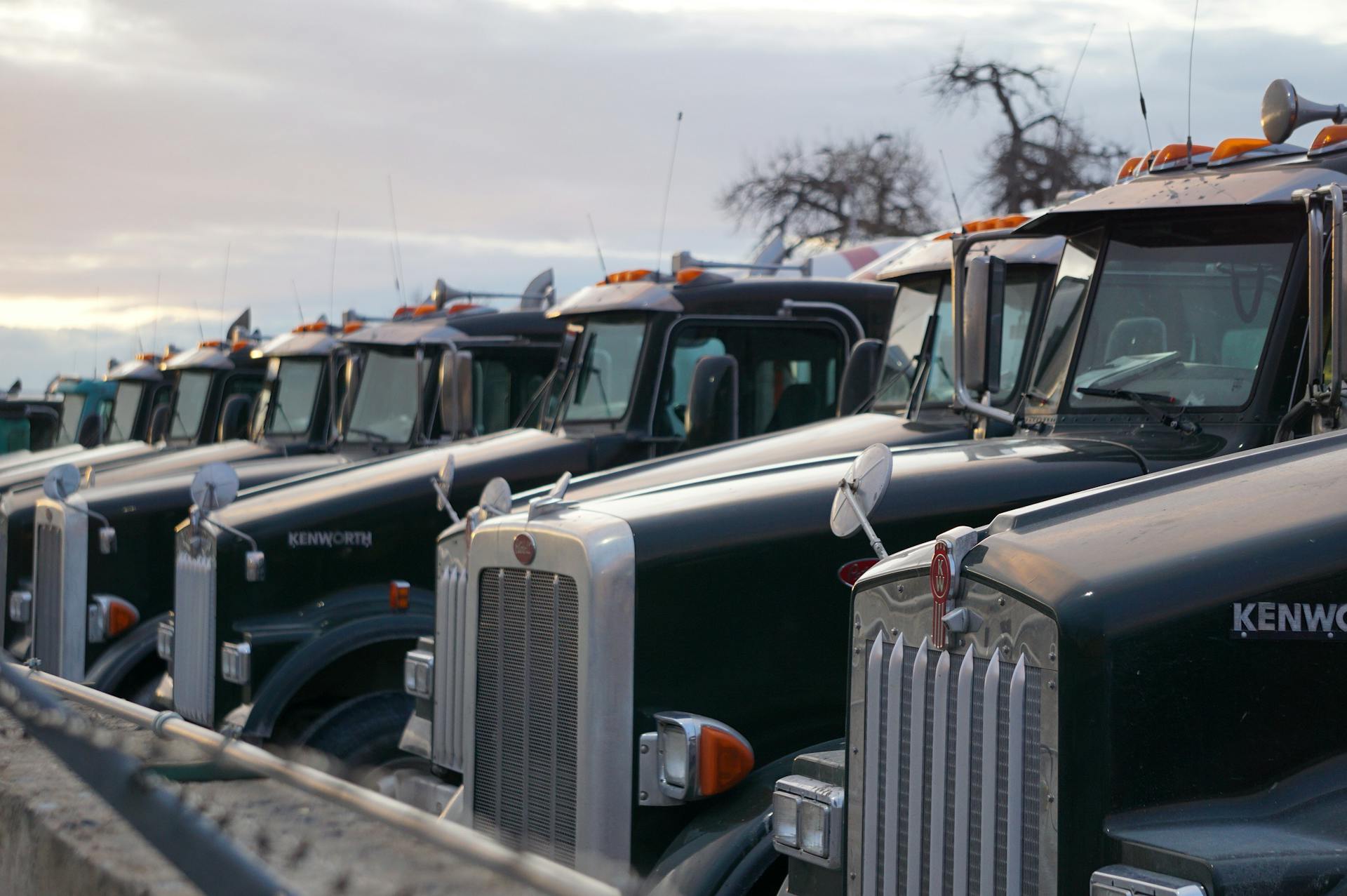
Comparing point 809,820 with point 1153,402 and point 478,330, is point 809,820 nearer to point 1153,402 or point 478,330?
point 1153,402

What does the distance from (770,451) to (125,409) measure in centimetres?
1281

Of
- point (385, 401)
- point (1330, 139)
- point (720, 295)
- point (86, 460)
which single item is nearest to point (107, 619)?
point (385, 401)

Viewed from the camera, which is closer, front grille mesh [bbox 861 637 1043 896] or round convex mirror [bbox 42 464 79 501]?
front grille mesh [bbox 861 637 1043 896]

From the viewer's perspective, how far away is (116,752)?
7.73ft

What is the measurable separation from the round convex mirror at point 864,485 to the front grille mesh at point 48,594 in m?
6.65

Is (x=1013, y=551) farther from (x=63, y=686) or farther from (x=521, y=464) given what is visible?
(x=521, y=464)

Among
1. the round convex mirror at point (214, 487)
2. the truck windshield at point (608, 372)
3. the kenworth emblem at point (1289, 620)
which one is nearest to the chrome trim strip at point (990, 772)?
the kenworth emblem at point (1289, 620)

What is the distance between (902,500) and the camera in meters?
4.45

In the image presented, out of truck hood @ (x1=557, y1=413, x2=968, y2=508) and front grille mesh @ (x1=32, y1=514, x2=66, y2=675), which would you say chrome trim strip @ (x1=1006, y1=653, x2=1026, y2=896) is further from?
front grille mesh @ (x1=32, y1=514, x2=66, y2=675)

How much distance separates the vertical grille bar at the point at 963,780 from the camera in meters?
2.89

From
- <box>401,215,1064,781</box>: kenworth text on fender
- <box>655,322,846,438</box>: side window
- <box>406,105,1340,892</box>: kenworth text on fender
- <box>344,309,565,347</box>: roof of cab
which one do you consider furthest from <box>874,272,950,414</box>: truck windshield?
<box>344,309,565,347</box>: roof of cab

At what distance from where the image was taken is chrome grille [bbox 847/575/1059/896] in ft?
9.09

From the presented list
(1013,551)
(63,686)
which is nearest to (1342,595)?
(1013,551)

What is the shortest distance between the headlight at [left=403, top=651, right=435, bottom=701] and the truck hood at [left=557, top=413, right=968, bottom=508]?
66 cm
